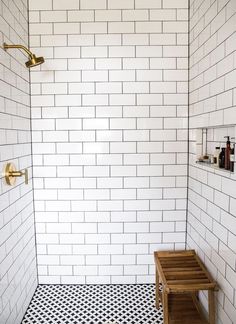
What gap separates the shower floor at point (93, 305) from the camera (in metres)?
1.64

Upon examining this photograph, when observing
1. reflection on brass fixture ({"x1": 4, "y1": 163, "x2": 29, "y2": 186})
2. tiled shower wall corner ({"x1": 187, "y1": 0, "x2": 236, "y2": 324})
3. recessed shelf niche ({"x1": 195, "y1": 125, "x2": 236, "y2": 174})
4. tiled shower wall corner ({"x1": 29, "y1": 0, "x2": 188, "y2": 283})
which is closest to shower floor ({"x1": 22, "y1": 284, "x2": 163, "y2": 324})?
tiled shower wall corner ({"x1": 29, "y1": 0, "x2": 188, "y2": 283})

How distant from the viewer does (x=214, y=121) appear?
1.42 metres

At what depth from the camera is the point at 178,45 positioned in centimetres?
184

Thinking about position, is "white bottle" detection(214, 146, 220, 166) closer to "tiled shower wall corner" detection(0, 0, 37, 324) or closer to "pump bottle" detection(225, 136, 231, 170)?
"pump bottle" detection(225, 136, 231, 170)

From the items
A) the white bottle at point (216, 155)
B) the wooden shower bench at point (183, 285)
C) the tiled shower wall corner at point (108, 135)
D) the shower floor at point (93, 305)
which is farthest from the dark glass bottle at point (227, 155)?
the shower floor at point (93, 305)

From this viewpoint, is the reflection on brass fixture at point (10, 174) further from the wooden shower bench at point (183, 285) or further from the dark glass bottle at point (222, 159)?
the dark glass bottle at point (222, 159)

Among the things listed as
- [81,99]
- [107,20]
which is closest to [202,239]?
[81,99]

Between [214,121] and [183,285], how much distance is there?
0.96 metres

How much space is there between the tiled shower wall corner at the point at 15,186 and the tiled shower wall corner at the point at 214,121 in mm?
1205

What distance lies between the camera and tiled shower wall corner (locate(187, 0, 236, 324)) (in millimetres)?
1220

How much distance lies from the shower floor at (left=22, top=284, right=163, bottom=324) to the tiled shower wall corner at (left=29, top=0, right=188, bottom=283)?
8cm

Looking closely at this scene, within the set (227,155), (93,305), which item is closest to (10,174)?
(93,305)

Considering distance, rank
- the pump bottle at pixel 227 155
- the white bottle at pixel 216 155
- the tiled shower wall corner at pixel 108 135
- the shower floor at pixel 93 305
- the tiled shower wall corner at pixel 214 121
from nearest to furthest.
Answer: the tiled shower wall corner at pixel 214 121
the pump bottle at pixel 227 155
the white bottle at pixel 216 155
the shower floor at pixel 93 305
the tiled shower wall corner at pixel 108 135

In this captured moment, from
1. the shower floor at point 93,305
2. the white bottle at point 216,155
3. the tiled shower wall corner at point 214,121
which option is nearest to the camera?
the tiled shower wall corner at point 214,121
